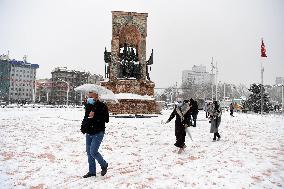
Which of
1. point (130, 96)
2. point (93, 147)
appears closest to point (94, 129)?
point (93, 147)

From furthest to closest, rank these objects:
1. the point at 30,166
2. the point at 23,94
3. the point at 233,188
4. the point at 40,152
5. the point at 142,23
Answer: the point at 23,94
the point at 142,23
the point at 40,152
the point at 30,166
the point at 233,188

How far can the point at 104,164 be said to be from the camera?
6684 millimetres

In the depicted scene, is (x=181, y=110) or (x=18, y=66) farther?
(x=18, y=66)

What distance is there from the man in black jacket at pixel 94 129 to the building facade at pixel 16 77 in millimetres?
134656

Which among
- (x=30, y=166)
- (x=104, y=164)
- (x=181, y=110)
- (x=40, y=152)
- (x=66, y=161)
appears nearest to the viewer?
(x=104, y=164)

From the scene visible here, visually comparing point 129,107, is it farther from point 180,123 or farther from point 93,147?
point 93,147

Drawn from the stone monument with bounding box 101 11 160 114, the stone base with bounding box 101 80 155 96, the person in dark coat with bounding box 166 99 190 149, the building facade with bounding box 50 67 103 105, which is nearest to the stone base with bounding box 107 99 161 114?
the stone monument with bounding box 101 11 160 114

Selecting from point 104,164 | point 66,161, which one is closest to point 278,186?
point 104,164

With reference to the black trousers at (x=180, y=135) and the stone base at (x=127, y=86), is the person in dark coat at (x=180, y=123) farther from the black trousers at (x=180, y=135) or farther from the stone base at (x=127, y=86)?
the stone base at (x=127, y=86)

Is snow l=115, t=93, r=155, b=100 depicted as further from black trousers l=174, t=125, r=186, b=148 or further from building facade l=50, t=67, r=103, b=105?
building facade l=50, t=67, r=103, b=105

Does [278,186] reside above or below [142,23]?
below

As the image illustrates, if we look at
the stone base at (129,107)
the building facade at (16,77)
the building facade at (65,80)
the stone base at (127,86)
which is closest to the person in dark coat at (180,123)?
the stone base at (129,107)

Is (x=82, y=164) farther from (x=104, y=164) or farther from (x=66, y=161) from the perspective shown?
(x=104, y=164)

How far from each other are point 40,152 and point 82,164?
213cm
